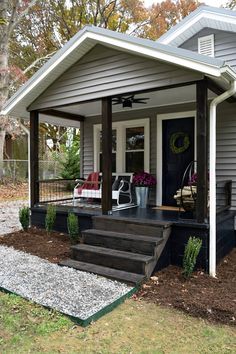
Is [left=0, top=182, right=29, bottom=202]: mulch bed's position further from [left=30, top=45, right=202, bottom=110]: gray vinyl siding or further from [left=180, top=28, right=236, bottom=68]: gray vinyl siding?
[left=180, top=28, right=236, bottom=68]: gray vinyl siding

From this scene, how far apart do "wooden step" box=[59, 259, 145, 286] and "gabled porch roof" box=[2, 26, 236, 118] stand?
2905 mm

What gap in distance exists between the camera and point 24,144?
74.3 ft

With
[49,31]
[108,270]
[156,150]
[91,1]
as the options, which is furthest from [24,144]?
[108,270]

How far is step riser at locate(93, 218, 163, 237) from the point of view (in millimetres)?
4555

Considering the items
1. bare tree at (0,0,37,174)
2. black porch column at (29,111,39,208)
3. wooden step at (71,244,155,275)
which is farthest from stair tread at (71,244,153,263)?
bare tree at (0,0,37,174)

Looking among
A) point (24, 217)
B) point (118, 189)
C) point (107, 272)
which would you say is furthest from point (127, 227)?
point (24, 217)

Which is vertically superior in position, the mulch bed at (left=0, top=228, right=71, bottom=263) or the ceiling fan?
the ceiling fan

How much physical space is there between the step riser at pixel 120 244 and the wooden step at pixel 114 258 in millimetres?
77

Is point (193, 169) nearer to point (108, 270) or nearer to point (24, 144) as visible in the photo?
point (108, 270)

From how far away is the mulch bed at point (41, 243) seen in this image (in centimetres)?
511

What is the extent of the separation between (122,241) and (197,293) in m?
1.33

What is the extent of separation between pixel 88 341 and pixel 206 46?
626 centimetres

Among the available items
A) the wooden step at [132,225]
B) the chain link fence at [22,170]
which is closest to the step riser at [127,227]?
the wooden step at [132,225]

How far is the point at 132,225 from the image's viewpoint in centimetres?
482
